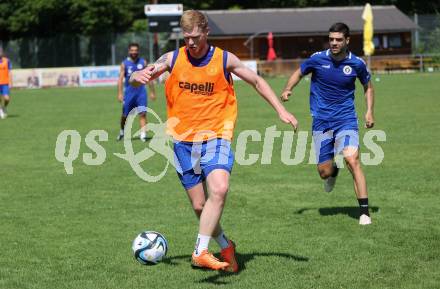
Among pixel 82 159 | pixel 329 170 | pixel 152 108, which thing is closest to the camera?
pixel 329 170

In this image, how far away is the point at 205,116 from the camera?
264 inches

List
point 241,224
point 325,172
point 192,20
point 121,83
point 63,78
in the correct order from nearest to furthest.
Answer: point 192,20
point 241,224
point 325,172
point 121,83
point 63,78

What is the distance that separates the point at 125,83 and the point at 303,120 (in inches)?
207

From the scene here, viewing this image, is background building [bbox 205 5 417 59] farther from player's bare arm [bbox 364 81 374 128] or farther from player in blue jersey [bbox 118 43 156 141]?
player's bare arm [bbox 364 81 374 128]

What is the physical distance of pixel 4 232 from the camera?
8.59m

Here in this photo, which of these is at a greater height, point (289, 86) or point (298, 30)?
point (298, 30)

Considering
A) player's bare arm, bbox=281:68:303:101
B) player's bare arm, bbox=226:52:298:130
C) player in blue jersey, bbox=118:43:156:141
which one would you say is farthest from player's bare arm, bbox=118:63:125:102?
player's bare arm, bbox=226:52:298:130

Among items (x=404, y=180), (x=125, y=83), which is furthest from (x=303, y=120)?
(x=404, y=180)

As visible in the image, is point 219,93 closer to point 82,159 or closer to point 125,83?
point 82,159

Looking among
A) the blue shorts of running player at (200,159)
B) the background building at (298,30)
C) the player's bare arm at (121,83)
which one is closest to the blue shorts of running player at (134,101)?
the player's bare arm at (121,83)

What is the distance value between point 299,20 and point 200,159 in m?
53.8

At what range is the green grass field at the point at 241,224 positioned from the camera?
6.61m

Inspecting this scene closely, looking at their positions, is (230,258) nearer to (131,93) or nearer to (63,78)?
(131,93)

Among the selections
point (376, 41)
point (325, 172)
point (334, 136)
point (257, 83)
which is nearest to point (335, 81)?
point (334, 136)
